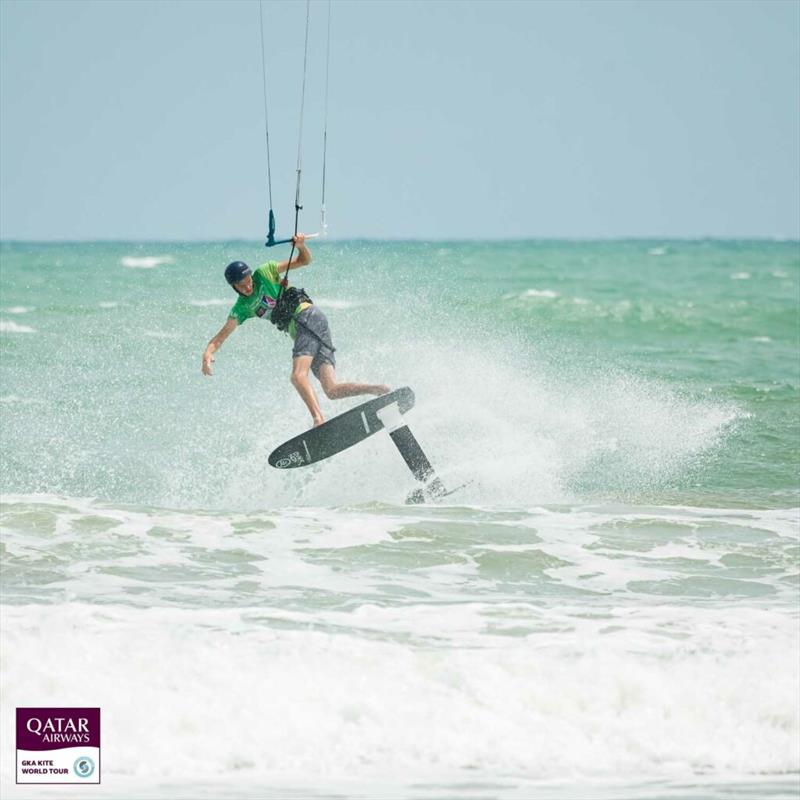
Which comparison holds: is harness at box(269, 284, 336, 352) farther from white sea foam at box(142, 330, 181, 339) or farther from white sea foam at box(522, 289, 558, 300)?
white sea foam at box(522, 289, 558, 300)

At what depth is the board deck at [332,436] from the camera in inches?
421

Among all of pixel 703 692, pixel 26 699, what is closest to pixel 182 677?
pixel 26 699

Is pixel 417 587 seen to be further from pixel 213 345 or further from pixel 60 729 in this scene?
pixel 60 729

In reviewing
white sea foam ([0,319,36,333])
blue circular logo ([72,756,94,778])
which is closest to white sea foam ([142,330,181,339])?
white sea foam ([0,319,36,333])

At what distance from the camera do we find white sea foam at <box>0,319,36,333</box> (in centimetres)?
2888

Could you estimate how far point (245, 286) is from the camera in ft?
34.1

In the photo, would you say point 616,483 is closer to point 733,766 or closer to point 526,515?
point 526,515

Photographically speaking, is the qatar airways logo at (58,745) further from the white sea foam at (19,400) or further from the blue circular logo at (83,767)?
the white sea foam at (19,400)

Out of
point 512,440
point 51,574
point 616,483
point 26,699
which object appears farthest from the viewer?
point 512,440

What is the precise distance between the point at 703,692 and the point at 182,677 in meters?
2.56

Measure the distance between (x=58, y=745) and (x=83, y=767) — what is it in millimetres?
188

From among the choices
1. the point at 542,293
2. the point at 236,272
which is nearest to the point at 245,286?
the point at 236,272

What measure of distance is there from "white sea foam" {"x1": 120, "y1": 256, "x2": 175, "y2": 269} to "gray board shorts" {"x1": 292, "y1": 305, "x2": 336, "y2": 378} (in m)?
43.5

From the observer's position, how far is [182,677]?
6.92 meters
